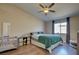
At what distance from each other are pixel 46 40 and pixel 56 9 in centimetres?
66

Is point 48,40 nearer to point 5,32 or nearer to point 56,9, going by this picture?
point 56,9

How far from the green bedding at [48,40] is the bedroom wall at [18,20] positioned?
0.23 metres

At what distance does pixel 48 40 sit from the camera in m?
1.98

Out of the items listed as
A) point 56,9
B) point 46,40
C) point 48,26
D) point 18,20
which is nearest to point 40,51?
point 46,40

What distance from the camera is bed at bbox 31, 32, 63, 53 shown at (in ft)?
6.50

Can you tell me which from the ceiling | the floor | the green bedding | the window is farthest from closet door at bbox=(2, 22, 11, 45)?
the window

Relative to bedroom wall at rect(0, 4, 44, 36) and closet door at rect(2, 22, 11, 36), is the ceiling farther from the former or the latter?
closet door at rect(2, 22, 11, 36)

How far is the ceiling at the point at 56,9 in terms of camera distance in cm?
192

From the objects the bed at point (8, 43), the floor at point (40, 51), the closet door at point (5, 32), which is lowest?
the floor at point (40, 51)

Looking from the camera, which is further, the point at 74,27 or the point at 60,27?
the point at 60,27

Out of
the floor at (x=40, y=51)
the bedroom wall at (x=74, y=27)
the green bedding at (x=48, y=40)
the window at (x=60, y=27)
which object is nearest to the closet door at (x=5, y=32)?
the floor at (x=40, y=51)

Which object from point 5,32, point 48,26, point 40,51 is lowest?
point 40,51

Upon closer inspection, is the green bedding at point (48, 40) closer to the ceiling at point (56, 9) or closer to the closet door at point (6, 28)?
the ceiling at point (56, 9)

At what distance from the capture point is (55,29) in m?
2.14
